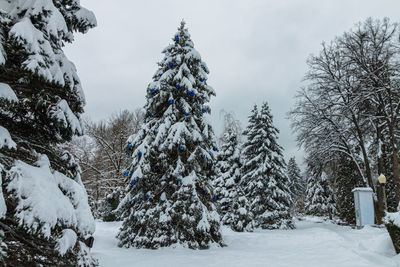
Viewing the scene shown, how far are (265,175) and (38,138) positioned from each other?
1890 cm

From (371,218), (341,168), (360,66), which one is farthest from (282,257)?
(341,168)

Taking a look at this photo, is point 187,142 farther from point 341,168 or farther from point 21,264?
point 341,168

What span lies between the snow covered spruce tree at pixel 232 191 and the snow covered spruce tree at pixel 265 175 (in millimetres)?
2863

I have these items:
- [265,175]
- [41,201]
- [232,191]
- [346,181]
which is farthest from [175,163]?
[346,181]

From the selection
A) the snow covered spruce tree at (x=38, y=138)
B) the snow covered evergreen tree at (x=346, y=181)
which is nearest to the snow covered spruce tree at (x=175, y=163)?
the snow covered spruce tree at (x=38, y=138)

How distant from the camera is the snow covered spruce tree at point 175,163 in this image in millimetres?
9359

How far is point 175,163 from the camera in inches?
397

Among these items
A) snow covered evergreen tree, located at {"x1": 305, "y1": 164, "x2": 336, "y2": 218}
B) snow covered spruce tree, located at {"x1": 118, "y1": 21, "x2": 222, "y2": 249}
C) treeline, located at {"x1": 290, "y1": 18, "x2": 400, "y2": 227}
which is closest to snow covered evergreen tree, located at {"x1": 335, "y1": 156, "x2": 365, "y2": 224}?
treeline, located at {"x1": 290, "y1": 18, "x2": 400, "y2": 227}

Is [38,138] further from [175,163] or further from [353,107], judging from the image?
[353,107]

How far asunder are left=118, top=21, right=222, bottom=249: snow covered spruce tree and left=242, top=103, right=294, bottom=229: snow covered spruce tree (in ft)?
36.3

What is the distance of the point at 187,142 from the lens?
1029 centimetres

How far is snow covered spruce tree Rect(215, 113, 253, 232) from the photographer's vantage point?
1614 cm

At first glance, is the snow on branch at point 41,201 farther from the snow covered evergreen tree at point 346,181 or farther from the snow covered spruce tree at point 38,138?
the snow covered evergreen tree at point 346,181

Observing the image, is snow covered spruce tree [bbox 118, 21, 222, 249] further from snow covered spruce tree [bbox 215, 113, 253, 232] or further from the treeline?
the treeline
